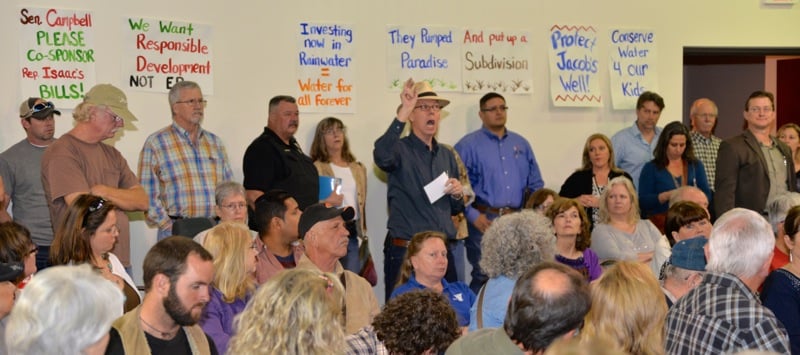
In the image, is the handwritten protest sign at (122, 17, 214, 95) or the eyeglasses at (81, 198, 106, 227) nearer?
the eyeglasses at (81, 198, 106, 227)

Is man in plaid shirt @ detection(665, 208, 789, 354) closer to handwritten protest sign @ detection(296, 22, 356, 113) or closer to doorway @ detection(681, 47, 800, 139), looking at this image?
handwritten protest sign @ detection(296, 22, 356, 113)

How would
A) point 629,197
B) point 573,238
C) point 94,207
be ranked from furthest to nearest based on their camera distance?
point 629,197
point 573,238
point 94,207

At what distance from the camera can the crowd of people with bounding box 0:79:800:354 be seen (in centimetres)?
334

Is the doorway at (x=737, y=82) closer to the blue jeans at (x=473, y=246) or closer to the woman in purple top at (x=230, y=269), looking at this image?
the blue jeans at (x=473, y=246)

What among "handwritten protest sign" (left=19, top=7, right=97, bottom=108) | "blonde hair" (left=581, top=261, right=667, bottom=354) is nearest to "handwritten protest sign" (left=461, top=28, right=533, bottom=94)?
"handwritten protest sign" (left=19, top=7, right=97, bottom=108)

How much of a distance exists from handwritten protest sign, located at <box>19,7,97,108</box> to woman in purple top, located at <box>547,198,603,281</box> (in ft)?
10.4

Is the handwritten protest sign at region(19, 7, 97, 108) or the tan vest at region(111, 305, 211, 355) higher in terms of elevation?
the handwritten protest sign at region(19, 7, 97, 108)

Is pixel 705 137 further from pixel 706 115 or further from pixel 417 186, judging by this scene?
pixel 417 186

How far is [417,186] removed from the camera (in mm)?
7223

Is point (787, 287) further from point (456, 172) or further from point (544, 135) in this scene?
point (544, 135)

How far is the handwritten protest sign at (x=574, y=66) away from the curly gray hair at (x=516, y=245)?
3636 mm

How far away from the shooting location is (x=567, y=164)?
8.98 meters

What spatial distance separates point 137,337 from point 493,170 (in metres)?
4.75

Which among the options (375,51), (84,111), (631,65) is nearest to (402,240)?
(375,51)
